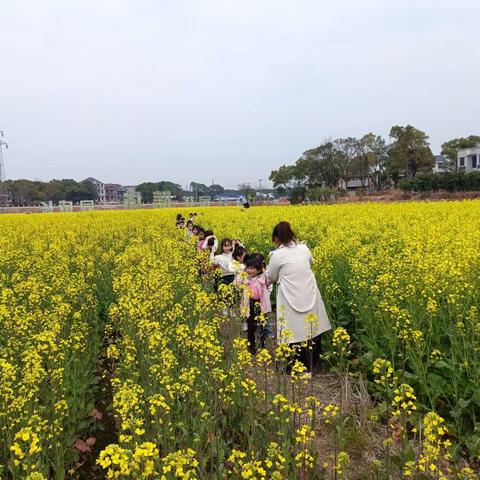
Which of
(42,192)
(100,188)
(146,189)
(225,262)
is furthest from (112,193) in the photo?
(225,262)

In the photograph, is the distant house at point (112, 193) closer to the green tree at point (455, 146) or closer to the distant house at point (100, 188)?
the distant house at point (100, 188)

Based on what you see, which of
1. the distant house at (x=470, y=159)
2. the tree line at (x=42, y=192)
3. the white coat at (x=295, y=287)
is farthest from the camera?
the tree line at (x=42, y=192)

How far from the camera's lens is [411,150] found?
2579 inches

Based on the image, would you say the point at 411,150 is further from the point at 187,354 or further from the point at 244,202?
the point at 187,354

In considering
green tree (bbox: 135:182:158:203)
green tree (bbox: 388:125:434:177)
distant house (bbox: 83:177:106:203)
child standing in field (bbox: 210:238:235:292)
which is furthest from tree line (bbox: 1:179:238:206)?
child standing in field (bbox: 210:238:235:292)

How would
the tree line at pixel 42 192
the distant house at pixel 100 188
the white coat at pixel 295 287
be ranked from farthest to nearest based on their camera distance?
the distant house at pixel 100 188, the tree line at pixel 42 192, the white coat at pixel 295 287

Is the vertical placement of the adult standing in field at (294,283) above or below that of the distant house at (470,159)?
below

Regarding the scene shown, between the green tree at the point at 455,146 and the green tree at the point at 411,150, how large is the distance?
94.6 ft

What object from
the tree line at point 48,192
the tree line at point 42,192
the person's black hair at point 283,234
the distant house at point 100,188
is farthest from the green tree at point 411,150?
the distant house at point 100,188

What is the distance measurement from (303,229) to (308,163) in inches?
2787

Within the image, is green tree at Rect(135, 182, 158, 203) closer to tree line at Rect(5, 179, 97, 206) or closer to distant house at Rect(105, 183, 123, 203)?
tree line at Rect(5, 179, 97, 206)

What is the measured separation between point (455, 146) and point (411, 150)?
41263 millimetres

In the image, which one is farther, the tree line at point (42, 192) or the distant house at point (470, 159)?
the tree line at point (42, 192)

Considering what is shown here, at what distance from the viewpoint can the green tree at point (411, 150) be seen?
64938mm
